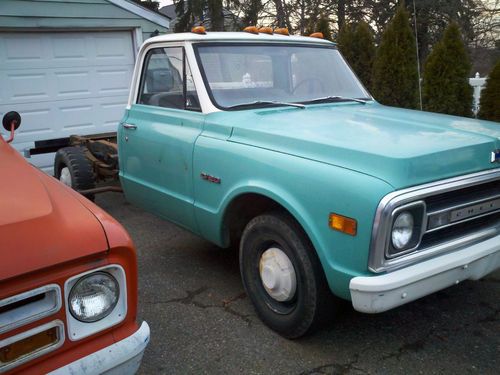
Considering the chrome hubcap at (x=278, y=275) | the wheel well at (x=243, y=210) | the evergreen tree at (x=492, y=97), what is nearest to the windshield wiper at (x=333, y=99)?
the wheel well at (x=243, y=210)

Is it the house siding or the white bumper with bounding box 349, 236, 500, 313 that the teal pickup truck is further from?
the house siding

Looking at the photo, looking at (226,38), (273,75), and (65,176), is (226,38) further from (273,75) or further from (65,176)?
(65,176)

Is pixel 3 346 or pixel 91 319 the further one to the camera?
pixel 91 319

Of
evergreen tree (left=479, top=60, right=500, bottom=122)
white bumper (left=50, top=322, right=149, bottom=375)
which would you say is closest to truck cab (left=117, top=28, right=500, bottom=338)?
white bumper (left=50, top=322, right=149, bottom=375)

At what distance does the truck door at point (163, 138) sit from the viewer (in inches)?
140

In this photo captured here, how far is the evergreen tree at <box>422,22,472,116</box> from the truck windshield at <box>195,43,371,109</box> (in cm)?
338

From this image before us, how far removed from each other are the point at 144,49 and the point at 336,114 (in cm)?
191

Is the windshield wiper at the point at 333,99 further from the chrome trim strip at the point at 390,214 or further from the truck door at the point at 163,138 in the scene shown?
the chrome trim strip at the point at 390,214

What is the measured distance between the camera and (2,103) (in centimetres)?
742

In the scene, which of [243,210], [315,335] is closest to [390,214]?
[315,335]

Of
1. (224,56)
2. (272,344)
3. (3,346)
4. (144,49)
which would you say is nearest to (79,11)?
(144,49)

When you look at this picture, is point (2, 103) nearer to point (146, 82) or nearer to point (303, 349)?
point (146, 82)

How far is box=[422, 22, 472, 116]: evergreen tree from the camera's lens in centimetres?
691

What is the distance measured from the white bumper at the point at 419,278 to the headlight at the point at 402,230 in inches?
5.0
